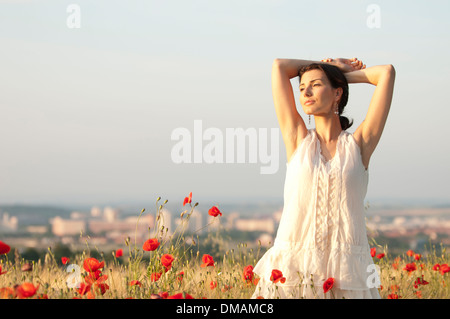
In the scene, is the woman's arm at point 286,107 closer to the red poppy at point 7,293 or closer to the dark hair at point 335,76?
the dark hair at point 335,76

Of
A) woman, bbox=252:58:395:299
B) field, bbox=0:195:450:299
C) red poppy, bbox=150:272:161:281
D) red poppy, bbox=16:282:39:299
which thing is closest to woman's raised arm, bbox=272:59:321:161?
woman, bbox=252:58:395:299

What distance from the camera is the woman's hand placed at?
4.16 metres

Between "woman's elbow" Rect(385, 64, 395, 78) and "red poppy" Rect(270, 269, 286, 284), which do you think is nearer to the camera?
"red poppy" Rect(270, 269, 286, 284)

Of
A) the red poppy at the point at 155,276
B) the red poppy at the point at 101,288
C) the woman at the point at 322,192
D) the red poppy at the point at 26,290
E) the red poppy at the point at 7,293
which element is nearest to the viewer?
the red poppy at the point at 26,290

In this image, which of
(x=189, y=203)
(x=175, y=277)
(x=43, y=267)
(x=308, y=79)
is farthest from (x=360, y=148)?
(x=43, y=267)

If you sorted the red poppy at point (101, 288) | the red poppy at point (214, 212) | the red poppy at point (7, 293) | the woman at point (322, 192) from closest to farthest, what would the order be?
the red poppy at point (7, 293) < the woman at point (322, 192) < the red poppy at point (101, 288) < the red poppy at point (214, 212)

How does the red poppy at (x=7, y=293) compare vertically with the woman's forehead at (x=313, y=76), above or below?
below

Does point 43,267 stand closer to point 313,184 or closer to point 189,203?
point 189,203

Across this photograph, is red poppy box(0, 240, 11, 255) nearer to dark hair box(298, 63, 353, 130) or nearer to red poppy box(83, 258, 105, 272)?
red poppy box(83, 258, 105, 272)

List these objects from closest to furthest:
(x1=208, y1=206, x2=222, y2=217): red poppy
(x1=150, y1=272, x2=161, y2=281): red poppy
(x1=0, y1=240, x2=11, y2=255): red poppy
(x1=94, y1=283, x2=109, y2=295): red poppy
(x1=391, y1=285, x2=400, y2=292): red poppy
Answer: (x1=0, y1=240, x2=11, y2=255): red poppy
(x1=94, y1=283, x2=109, y2=295): red poppy
(x1=150, y1=272, x2=161, y2=281): red poppy
(x1=208, y1=206, x2=222, y2=217): red poppy
(x1=391, y1=285, x2=400, y2=292): red poppy

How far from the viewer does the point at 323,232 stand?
3.77 metres

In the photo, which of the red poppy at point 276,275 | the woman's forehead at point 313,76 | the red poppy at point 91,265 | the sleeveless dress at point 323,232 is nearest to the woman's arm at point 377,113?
the sleeveless dress at point 323,232

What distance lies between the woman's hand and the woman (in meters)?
0.11

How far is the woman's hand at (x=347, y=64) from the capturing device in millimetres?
4156
